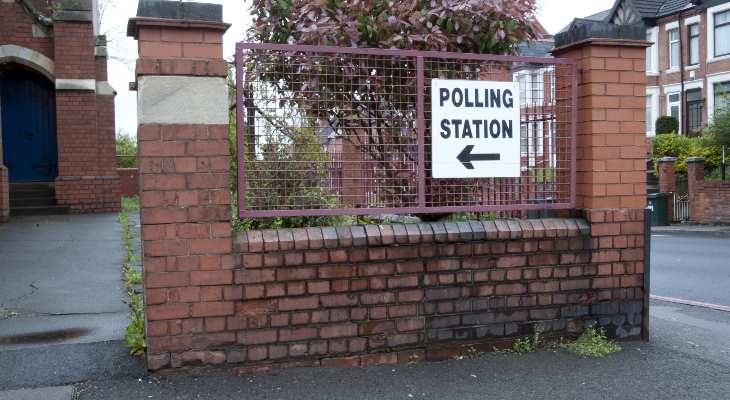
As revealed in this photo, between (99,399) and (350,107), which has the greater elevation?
(350,107)

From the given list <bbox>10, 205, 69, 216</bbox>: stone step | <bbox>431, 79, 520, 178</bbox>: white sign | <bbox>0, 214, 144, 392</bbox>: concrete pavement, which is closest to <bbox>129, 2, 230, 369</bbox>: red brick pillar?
<bbox>0, 214, 144, 392</bbox>: concrete pavement

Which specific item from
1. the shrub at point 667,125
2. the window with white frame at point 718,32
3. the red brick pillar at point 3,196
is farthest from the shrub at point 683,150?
the red brick pillar at point 3,196

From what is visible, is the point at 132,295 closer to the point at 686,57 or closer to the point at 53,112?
the point at 53,112

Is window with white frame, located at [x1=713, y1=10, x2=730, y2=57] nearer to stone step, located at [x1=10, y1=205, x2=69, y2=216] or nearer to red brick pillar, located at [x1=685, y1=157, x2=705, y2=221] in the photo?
red brick pillar, located at [x1=685, y1=157, x2=705, y2=221]

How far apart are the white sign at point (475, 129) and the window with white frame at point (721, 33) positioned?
2859 centimetres

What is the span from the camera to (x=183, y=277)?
14.4 ft

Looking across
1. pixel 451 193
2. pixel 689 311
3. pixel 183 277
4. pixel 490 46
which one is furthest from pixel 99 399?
pixel 689 311

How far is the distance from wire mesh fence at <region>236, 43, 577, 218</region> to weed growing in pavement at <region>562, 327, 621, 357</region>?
1.00 metres

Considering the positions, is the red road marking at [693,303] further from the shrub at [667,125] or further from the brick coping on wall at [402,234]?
the shrub at [667,125]

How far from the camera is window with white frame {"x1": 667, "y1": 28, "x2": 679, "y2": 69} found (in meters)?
32.1

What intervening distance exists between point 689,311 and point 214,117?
5.42 meters

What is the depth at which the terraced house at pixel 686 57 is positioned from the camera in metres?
29.5

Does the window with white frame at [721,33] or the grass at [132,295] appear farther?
the window with white frame at [721,33]

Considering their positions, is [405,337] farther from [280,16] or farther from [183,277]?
[280,16]
